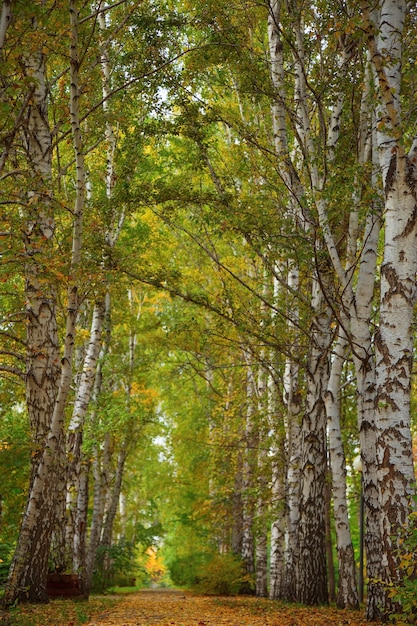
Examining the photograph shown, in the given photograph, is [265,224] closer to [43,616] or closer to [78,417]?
[43,616]

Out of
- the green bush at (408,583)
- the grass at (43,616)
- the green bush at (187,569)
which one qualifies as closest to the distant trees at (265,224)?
the green bush at (408,583)

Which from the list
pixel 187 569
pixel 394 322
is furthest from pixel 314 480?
pixel 187 569

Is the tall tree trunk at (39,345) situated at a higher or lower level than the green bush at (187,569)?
higher

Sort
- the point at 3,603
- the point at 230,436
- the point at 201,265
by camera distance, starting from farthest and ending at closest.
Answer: the point at 201,265 → the point at 230,436 → the point at 3,603

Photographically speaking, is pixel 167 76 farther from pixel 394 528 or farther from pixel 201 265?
pixel 201 265

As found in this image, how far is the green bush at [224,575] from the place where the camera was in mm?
17469

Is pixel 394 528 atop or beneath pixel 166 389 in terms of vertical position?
beneath

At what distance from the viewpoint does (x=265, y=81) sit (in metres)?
10.1

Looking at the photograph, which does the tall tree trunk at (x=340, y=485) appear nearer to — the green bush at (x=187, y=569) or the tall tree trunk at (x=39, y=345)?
the tall tree trunk at (x=39, y=345)

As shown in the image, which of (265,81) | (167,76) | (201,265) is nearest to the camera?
(265,81)

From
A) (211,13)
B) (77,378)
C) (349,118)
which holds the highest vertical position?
(211,13)

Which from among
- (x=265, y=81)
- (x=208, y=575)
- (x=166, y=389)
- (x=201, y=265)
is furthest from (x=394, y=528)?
(x=166, y=389)

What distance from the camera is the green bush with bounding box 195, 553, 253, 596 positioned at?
17469mm

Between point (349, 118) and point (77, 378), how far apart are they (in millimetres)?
10335
